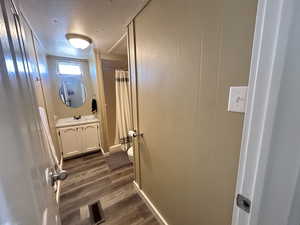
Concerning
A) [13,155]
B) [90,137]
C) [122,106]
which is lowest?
[90,137]

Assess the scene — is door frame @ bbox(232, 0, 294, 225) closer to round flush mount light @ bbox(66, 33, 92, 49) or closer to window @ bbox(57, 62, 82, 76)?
round flush mount light @ bbox(66, 33, 92, 49)

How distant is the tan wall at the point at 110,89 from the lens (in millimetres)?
2744

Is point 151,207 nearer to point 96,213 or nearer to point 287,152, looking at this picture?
point 96,213

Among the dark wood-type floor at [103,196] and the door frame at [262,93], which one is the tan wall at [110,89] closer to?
the dark wood-type floor at [103,196]

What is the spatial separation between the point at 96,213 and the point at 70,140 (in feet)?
5.27

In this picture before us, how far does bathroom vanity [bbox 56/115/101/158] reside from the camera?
8.26ft

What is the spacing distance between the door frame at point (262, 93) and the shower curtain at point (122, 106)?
2.57 metres

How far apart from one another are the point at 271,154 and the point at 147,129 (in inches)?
44.0

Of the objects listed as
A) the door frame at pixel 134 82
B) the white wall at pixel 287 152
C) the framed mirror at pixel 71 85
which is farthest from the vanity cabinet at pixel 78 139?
the white wall at pixel 287 152

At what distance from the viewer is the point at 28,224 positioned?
0.41m

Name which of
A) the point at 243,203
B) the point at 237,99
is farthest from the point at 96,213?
the point at 237,99

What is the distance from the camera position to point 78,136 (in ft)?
8.78

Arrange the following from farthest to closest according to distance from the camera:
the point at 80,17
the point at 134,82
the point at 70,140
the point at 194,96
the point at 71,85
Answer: the point at 71,85, the point at 70,140, the point at 134,82, the point at 80,17, the point at 194,96

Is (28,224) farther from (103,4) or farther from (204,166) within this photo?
(103,4)
